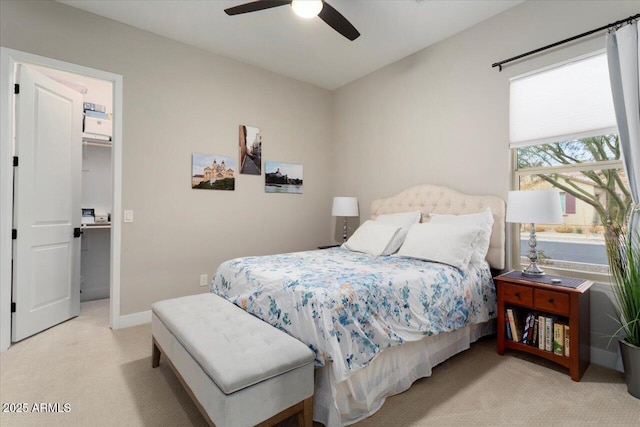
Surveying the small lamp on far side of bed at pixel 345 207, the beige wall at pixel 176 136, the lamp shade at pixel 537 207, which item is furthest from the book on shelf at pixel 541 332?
the beige wall at pixel 176 136

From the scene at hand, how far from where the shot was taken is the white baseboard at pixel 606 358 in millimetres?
2270

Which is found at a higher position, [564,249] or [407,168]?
[407,168]

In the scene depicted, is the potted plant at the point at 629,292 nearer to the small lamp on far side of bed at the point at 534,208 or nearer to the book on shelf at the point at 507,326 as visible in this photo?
the small lamp on far side of bed at the point at 534,208

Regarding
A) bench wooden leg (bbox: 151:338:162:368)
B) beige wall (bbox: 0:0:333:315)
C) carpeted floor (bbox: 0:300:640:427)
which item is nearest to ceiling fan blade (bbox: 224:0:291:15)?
beige wall (bbox: 0:0:333:315)

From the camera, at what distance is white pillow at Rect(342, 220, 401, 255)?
10.1 feet

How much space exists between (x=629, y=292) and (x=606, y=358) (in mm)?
704

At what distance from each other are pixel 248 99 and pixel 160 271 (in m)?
2.30

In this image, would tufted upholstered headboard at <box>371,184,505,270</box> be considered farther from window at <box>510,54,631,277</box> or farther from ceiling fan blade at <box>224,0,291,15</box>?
ceiling fan blade at <box>224,0,291,15</box>

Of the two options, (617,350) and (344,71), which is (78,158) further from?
(617,350)

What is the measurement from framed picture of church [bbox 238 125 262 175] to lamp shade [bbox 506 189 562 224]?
2874 mm

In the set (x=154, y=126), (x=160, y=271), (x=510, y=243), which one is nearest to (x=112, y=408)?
(x=160, y=271)

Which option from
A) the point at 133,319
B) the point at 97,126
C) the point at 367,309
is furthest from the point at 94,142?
the point at 367,309

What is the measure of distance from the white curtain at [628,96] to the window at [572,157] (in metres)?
0.10

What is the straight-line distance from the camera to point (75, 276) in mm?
3439
